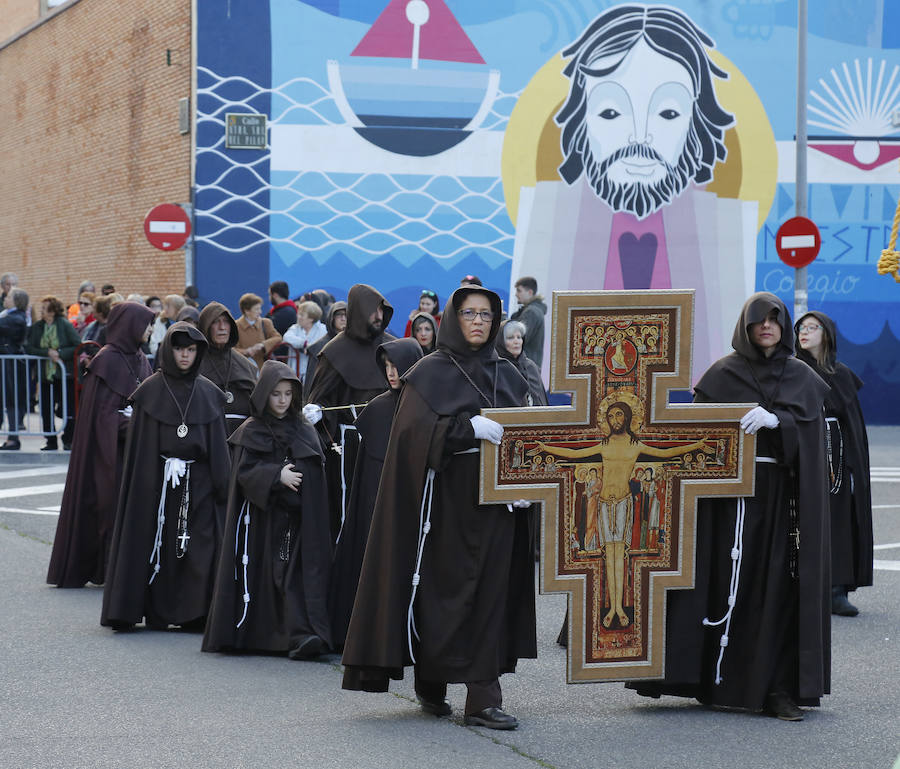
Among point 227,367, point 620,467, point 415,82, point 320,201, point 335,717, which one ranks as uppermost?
point 415,82

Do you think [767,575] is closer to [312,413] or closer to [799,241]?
[312,413]

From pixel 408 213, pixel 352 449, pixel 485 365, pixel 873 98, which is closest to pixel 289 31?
pixel 408 213

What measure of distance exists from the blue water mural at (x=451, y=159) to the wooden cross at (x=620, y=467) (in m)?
14.3

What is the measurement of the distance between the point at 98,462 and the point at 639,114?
1339 cm

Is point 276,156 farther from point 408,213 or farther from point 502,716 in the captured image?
point 502,716

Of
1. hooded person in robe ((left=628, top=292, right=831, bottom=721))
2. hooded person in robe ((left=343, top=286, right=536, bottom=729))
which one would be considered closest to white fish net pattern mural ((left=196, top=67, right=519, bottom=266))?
hooded person in robe ((left=628, top=292, right=831, bottom=721))

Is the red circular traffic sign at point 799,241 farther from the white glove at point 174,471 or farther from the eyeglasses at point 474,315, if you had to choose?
the eyeglasses at point 474,315

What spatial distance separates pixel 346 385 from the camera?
9.40 metres

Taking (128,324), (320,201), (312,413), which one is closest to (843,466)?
(312,413)

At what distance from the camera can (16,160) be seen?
28.6 metres

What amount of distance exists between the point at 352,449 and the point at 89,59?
1739cm

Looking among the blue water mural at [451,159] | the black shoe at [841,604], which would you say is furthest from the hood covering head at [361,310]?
the blue water mural at [451,159]

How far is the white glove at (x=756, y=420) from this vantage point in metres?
6.77

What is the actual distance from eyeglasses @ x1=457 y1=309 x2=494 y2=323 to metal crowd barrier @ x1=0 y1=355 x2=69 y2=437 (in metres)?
11.8
